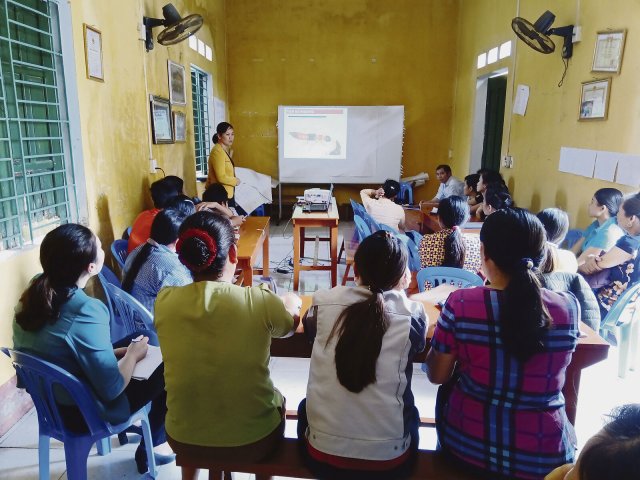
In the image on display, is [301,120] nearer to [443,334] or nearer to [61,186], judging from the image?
[61,186]

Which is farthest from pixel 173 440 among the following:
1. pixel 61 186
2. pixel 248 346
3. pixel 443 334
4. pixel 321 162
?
pixel 321 162

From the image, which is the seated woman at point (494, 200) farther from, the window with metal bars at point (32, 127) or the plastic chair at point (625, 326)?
the window with metal bars at point (32, 127)

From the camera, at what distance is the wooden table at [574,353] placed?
1535mm

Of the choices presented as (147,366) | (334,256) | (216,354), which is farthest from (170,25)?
(216,354)

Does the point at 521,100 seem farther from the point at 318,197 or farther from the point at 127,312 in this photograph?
the point at 127,312

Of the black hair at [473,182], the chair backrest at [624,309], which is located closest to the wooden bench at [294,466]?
the chair backrest at [624,309]

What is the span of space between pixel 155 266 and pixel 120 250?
1012mm

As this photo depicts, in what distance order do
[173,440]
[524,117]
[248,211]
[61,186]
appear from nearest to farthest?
[173,440], [61,186], [524,117], [248,211]

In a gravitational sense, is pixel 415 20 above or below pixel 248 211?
above

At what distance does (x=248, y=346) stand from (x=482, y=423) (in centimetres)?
64

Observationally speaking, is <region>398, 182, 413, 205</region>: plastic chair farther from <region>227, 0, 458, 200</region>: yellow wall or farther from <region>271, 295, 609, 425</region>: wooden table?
<region>271, 295, 609, 425</region>: wooden table

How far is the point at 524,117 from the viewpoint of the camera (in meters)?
4.58

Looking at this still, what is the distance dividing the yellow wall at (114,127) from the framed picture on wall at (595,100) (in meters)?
3.29

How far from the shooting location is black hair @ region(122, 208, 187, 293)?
213cm
